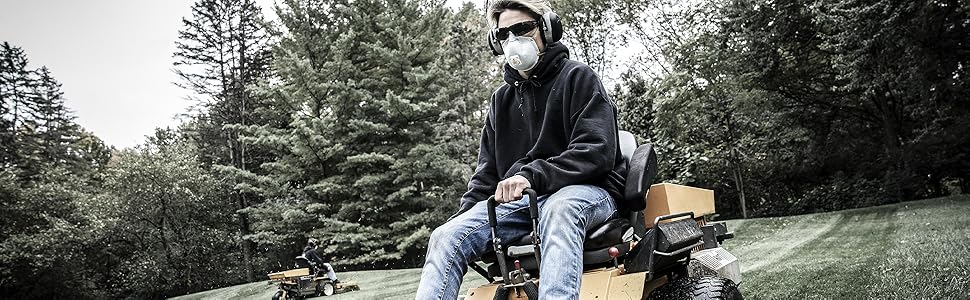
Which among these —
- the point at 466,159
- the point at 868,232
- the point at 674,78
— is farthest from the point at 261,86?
the point at 868,232

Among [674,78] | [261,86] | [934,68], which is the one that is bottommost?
[934,68]

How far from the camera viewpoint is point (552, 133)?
9.43ft

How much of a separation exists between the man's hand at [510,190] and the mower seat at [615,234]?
22cm

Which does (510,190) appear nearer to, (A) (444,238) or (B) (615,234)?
(A) (444,238)

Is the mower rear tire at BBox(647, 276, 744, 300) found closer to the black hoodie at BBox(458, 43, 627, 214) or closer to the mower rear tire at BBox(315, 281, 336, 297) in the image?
the black hoodie at BBox(458, 43, 627, 214)

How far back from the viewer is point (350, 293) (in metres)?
14.6

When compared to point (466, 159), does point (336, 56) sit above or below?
above

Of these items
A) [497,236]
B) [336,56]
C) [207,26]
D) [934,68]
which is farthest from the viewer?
[207,26]

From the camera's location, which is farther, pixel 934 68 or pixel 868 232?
pixel 934 68

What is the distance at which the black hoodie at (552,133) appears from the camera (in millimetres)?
2621

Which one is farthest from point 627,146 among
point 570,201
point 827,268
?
point 827,268

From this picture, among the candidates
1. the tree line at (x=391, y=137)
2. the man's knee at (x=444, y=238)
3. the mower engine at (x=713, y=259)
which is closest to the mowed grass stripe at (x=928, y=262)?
the mower engine at (x=713, y=259)

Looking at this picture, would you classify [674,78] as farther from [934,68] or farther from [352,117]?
[352,117]

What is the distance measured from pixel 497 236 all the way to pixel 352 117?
67.9ft
